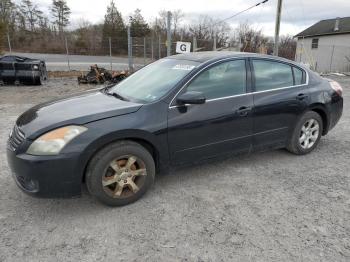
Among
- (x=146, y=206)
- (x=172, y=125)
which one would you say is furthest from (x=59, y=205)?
(x=172, y=125)

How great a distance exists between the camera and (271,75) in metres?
4.08

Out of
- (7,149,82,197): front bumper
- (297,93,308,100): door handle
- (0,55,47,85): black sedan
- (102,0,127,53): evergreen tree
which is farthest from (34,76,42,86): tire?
(102,0,127,53): evergreen tree

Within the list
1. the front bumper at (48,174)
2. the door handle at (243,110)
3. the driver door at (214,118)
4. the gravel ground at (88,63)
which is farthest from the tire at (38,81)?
the door handle at (243,110)

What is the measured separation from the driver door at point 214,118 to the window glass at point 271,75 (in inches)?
8.6

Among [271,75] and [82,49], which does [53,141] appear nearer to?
[271,75]

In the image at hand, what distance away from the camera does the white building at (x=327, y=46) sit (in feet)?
87.9

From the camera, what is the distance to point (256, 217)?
2967 mm

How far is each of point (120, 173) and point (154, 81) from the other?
127 cm

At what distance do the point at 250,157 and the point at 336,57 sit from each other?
27375 mm

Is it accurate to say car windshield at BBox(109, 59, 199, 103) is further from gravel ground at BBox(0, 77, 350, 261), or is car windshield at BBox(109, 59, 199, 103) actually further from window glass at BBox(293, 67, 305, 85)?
window glass at BBox(293, 67, 305, 85)

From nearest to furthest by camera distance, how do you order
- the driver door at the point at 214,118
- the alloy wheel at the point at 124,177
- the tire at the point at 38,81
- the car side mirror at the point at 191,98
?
the alloy wheel at the point at 124,177
the car side mirror at the point at 191,98
the driver door at the point at 214,118
the tire at the point at 38,81

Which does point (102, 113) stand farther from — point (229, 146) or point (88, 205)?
point (229, 146)

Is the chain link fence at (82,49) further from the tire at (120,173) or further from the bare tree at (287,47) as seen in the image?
the tire at (120,173)

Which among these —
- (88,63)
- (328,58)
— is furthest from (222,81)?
(328,58)
